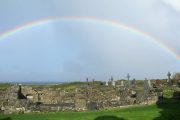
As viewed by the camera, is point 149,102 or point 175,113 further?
point 149,102

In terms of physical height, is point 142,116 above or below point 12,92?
below

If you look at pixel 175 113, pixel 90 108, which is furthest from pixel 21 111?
pixel 175 113

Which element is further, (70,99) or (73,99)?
(70,99)

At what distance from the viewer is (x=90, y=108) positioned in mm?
43375

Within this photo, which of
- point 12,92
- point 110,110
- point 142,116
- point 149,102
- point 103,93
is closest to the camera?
point 142,116

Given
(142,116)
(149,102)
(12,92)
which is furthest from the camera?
(12,92)

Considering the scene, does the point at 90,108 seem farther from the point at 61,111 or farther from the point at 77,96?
the point at 77,96

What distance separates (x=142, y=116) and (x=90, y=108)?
414 inches

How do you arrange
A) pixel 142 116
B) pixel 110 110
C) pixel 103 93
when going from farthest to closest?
pixel 103 93 < pixel 110 110 < pixel 142 116

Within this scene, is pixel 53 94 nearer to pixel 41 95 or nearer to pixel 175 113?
pixel 41 95

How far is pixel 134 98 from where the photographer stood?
45.5 m

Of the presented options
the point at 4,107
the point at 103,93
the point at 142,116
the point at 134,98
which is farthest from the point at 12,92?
the point at 142,116

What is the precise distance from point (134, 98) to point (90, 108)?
6.38 metres

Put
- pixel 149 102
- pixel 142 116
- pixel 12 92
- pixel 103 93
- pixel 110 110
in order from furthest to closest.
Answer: pixel 103 93 → pixel 12 92 → pixel 149 102 → pixel 110 110 → pixel 142 116
